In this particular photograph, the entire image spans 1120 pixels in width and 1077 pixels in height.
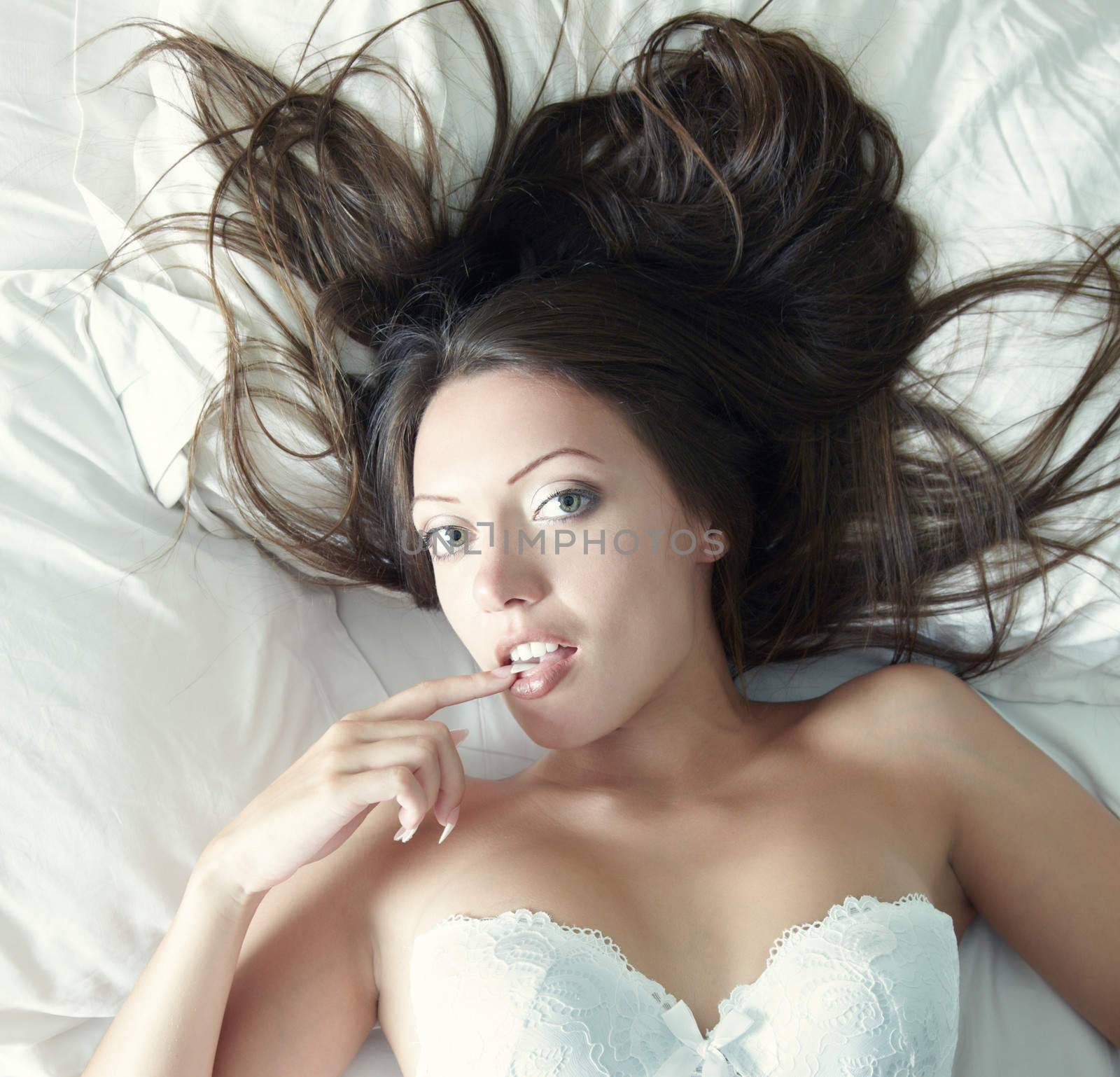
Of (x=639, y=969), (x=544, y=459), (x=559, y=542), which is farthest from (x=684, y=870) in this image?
(x=544, y=459)

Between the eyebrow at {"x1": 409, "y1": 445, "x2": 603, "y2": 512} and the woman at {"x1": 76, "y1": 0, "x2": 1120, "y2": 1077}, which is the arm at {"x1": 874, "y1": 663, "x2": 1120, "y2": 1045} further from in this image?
the eyebrow at {"x1": 409, "y1": 445, "x2": 603, "y2": 512}

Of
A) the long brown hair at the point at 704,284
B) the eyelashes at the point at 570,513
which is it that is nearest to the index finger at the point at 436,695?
the eyelashes at the point at 570,513

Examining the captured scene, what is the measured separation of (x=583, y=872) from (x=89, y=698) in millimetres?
797

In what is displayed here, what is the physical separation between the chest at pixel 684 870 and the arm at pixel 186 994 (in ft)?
0.77

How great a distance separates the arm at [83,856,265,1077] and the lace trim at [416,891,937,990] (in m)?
0.26

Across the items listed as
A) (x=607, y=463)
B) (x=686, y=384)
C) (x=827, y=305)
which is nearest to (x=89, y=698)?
(x=607, y=463)

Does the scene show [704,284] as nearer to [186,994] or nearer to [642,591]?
A: [642,591]

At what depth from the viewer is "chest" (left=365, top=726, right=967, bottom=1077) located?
1.52 meters

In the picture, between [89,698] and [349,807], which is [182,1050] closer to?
[349,807]

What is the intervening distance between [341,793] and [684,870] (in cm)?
53

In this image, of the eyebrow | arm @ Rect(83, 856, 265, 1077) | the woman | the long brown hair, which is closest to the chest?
the woman

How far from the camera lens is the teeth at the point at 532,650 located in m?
1.60

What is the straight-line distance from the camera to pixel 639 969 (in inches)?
58.5

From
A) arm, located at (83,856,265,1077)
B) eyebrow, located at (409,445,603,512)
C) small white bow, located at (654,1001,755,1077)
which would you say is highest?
eyebrow, located at (409,445,603,512)
